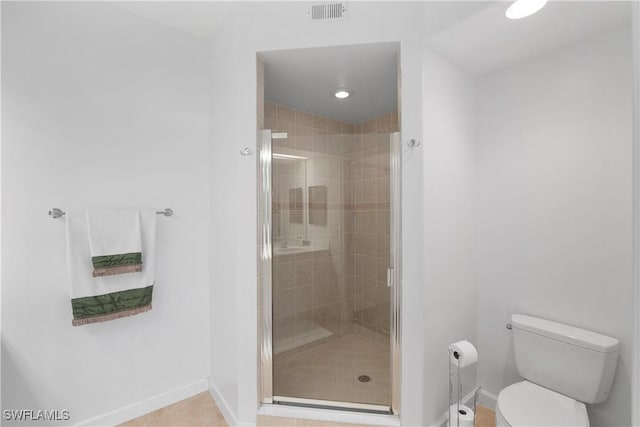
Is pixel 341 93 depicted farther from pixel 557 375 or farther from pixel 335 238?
pixel 557 375

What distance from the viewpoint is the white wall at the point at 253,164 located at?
157cm

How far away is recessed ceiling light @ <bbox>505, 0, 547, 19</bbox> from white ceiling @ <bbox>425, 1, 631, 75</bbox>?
38mm

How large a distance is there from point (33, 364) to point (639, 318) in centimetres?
233

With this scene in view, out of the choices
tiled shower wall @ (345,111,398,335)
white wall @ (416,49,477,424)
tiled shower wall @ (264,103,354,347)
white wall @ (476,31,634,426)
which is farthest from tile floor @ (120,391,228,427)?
white wall @ (476,31,634,426)

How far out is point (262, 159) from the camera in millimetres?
1719

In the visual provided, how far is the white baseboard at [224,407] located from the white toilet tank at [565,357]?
1.67m

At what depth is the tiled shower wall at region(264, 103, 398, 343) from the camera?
1.74 meters

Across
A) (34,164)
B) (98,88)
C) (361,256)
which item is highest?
(98,88)

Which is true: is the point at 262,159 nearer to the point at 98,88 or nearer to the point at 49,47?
the point at 98,88

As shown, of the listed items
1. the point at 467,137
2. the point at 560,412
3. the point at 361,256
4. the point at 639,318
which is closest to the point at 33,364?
the point at 361,256

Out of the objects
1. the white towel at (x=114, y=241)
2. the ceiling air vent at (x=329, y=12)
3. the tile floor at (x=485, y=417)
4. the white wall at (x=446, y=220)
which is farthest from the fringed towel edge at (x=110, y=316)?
the tile floor at (x=485, y=417)

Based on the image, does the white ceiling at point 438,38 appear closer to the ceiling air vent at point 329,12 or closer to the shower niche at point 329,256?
the shower niche at point 329,256

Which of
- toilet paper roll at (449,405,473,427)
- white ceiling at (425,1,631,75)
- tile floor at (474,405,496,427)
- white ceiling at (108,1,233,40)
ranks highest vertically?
white ceiling at (108,1,233,40)

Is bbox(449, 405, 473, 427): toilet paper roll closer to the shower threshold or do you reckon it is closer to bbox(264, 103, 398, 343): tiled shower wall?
the shower threshold
